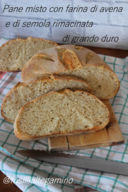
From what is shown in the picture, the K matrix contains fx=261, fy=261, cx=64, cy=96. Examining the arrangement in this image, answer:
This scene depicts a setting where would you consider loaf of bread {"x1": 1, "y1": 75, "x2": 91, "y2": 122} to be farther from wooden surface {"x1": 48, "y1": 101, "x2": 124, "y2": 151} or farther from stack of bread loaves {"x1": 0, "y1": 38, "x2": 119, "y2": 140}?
wooden surface {"x1": 48, "y1": 101, "x2": 124, "y2": 151}

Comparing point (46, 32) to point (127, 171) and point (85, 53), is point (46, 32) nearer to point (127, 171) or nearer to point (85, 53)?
point (85, 53)

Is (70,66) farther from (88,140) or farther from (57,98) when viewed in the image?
(88,140)

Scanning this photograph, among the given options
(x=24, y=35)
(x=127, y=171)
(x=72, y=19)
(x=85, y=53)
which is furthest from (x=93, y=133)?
(x=24, y=35)

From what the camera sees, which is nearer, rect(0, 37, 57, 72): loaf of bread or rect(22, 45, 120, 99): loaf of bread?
rect(22, 45, 120, 99): loaf of bread

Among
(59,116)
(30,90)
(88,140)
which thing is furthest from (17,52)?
(88,140)

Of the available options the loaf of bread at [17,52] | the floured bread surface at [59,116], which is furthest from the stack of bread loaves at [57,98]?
the loaf of bread at [17,52]

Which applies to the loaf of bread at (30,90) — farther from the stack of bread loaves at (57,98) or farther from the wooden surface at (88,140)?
the wooden surface at (88,140)

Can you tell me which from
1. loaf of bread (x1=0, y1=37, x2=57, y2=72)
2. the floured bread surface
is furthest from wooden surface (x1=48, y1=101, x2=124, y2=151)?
loaf of bread (x1=0, y1=37, x2=57, y2=72)
